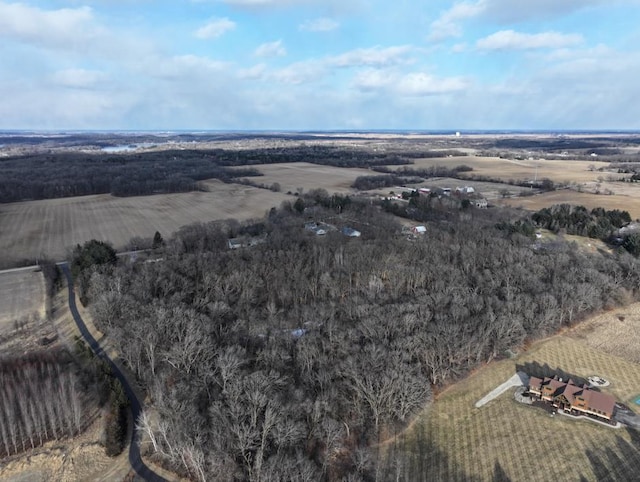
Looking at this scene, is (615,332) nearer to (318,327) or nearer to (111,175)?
(318,327)

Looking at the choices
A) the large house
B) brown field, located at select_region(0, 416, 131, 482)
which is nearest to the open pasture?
the large house

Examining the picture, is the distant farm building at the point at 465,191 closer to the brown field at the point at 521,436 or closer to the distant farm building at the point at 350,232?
the distant farm building at the point at 350,232

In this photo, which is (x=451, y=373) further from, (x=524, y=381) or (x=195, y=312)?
(x=195, y=312)

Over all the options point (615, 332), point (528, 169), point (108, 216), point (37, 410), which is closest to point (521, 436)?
point (615, 332)

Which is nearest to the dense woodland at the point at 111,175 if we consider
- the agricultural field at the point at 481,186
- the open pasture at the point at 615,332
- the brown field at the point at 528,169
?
the brown field at the point at 528,169

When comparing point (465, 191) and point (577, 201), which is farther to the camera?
point (465, 191)

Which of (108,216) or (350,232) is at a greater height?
(108,216)
